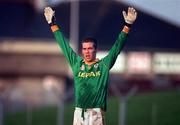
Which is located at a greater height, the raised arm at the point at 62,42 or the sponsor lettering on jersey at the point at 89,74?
the raised arm at the point at 62,42

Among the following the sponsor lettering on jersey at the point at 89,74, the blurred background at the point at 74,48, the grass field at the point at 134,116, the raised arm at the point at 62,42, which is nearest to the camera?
the sponsor lettering on jersey at the point at 89,74

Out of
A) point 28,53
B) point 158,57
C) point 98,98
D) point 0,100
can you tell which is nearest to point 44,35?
point 28,53

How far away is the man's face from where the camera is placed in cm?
666

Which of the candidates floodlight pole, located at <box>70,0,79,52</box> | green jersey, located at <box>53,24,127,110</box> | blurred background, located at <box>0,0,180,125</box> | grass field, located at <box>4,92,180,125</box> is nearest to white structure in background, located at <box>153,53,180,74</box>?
blurred background, located at <box>0,0,180,125</box>

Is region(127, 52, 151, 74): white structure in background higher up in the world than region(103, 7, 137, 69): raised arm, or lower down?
higher up

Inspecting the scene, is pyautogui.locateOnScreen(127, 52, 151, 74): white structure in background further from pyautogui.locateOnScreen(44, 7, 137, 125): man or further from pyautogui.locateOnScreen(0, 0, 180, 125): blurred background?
pyautogui.locateOnScreen(44, 7, 137, 125): man

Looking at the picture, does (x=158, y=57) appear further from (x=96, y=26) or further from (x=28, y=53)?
(x=28, y=53)

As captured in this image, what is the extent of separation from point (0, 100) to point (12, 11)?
30170 mm

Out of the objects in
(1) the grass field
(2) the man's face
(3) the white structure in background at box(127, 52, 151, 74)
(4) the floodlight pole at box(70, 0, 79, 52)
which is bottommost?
(1) the grass field

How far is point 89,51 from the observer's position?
22.0 feet

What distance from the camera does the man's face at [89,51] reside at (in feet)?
21.9

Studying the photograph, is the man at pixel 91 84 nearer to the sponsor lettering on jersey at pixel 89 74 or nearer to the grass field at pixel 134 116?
the sponsor lettering on jersey at pixel 89 74

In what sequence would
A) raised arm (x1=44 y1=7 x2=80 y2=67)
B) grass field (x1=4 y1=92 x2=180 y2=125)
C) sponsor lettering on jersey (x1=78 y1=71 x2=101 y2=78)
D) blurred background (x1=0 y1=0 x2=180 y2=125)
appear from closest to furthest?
1. sponsor lettering on jersey (x1=78 y1=71 x2=101 y2=78)
2. raised arm (x1=44 y1=7 x2=80 y2=67)
3. grass field (x1=4 y1=92 x2=180 y2=125)
4. blurred background (x1=0 y1=0 x2=180 y2=125)

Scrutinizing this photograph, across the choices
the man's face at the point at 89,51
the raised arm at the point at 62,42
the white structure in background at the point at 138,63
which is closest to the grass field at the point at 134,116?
the white structure in background at the point at 138,63
